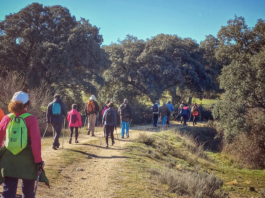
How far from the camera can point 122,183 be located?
7504 mm

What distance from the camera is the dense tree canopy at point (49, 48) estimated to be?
69.7 feet

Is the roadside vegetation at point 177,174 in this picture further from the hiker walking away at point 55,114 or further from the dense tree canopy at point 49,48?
the dense tree canopy at point 49,48

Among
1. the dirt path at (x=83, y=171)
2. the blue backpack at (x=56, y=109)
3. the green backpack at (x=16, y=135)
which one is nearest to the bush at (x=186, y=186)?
the dirt path at (x=83, y=171)

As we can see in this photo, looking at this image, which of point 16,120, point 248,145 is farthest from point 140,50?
point 16,120

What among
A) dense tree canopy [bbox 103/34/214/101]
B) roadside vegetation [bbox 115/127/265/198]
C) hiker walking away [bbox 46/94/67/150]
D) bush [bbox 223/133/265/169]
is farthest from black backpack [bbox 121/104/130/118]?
dense tree canopy [bbox 103/34/214/101]

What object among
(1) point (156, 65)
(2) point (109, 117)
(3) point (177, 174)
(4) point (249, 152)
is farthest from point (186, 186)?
(1) point (156, 65)

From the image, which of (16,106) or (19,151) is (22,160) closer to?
(19,151)

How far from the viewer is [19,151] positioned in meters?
3.73

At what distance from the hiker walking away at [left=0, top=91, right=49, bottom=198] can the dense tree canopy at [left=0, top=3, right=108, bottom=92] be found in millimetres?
17767

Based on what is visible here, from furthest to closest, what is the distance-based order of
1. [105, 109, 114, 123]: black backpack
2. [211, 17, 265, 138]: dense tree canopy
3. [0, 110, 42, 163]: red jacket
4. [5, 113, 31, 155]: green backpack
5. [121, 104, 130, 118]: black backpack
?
1. [211, 17, 265, 138]: dense tree canopy
2. [121, 104, 130, 118]: black backpack
3. [105, 109, 114, 123]: black backpack
4. [0, 110, 42, 163]: red jacket
5. [5, 113, 31, 155]: green backpack

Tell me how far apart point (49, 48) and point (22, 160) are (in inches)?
722

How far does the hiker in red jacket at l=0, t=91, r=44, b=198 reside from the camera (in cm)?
371

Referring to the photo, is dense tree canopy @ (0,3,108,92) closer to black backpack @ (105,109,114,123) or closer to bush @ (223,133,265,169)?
black backpack @ (105,109,114,123)

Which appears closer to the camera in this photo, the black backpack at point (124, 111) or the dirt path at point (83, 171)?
the dirt path at point (83, 171)
